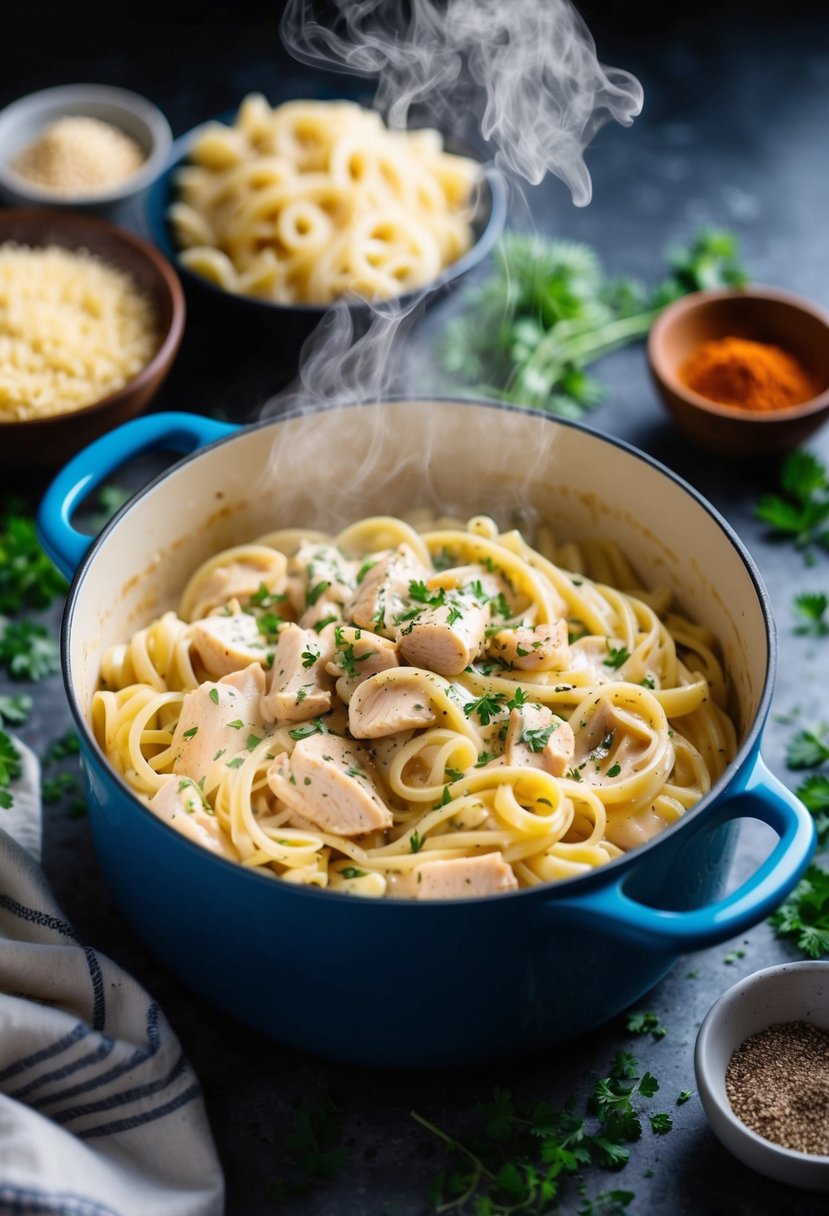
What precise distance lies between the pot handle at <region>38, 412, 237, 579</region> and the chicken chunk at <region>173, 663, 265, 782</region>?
1.57ft

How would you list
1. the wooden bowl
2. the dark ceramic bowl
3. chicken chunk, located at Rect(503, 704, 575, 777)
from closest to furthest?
chicken chunk, located at Rect(503, 704, 575, 777) → the wooden bowl → the dark ceramic bowl

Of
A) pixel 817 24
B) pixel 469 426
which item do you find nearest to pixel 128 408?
pixel 469 426

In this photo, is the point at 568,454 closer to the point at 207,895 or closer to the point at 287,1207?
the point at 207,895

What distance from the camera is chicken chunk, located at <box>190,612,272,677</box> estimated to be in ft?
11.3


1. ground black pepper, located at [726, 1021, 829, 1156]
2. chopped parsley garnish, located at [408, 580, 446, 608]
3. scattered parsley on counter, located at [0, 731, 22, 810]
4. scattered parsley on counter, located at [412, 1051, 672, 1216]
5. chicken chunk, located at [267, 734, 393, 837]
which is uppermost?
chopped parsley garnish, located at [408, 580, 446, 608]

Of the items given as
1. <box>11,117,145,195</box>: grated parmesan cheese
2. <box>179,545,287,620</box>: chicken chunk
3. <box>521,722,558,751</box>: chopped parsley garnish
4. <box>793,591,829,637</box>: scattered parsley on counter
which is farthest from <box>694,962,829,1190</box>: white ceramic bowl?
<box>11,117,145,195</box>: grated parmesan cheese

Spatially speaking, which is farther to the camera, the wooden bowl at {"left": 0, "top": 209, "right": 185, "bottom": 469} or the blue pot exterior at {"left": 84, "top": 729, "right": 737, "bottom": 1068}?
the wooden bowl at {"left": 0, "top": 209, "right": 185, "bottom": 469}

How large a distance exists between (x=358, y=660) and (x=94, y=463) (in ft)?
3.17

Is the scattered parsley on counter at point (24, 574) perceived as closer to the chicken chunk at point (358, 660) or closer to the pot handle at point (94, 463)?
the pot handle at point (94, 463)

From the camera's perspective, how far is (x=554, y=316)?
5238 millimetres

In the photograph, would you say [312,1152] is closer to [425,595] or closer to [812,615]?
[425,595]

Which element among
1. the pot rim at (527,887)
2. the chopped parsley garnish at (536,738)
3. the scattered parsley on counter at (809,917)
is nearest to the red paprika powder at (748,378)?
the pot rim at (527,887)

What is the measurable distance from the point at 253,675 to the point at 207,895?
785mm

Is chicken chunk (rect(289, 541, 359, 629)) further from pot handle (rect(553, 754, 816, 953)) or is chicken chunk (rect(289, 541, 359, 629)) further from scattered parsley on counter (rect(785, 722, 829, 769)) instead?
scattered parsley on counter (rect(785, 722, 829, 769))
